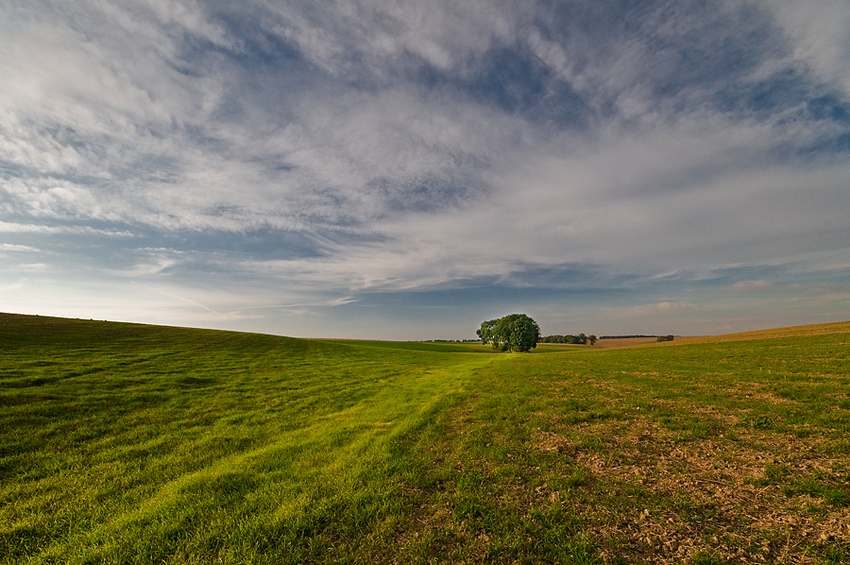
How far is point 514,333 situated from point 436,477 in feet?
342

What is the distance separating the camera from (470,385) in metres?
24.8

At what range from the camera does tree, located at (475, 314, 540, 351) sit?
4198 inches

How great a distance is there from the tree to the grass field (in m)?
88.7

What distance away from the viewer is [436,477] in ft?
30.1

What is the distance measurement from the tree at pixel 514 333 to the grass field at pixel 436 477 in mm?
88744

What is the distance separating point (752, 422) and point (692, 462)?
5138mm

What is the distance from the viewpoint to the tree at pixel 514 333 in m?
107

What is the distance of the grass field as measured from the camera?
6.36 meters

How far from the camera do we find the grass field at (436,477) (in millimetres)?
6355

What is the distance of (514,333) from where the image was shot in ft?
356

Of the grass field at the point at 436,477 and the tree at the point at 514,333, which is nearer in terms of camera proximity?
the grass field at the point at 436,477

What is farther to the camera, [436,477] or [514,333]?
[514,333]

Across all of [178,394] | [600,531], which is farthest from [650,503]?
[178,394]

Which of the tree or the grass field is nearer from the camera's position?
the grass field
